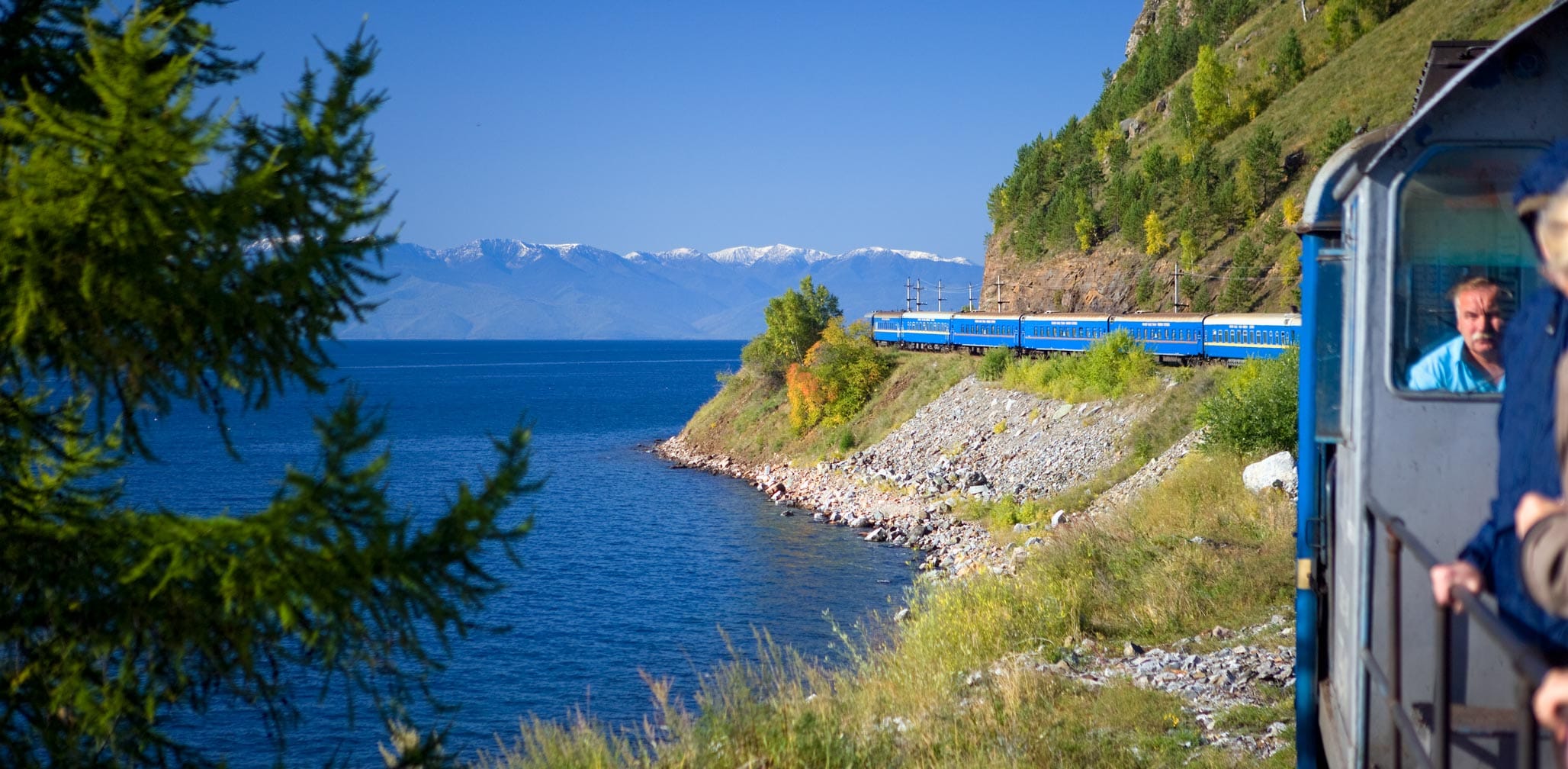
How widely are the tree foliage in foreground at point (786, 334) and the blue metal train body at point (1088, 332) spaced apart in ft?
11.5

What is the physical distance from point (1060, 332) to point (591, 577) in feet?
72.3

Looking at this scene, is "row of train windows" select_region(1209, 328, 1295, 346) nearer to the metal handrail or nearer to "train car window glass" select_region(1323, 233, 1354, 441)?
"train car window glass" select_region(1323, 233, 1354, 441)

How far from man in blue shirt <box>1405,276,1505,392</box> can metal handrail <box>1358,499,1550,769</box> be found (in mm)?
467

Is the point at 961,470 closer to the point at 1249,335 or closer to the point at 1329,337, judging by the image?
the point at 1249,335

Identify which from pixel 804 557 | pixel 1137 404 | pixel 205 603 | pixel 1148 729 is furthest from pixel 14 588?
pixel 1137 404

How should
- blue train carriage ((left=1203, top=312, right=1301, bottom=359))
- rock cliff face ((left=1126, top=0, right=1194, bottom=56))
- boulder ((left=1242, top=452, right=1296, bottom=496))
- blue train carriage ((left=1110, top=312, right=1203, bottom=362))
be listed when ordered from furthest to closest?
1. rock cliff face ((left=1126, top=0, right=1194, bottom=56))
2. blue train carriage ((left=1110, top=312, right=1203, bottom=362))
3. blue train carriage ((left=1203, top=312, right=1301, bottom=359))
4. boulder ((left=1242, top=452, right=1296, bottom=496))

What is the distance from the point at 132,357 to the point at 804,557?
27087mm

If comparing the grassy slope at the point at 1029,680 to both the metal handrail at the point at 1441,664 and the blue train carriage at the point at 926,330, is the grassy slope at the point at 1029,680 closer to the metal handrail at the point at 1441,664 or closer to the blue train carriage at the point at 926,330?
the metal handrail at the point at 1441,664

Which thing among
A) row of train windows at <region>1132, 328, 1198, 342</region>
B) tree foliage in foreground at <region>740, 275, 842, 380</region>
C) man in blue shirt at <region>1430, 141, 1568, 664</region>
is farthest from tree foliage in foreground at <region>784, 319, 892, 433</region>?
man in blue shirt at <region>1430, 141, 1568, 664</region>

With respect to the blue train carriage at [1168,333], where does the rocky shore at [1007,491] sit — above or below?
below

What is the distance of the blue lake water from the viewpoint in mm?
17719

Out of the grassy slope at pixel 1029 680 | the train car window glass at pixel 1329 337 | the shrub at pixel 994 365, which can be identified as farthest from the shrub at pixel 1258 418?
the shrub at pixel 994 365

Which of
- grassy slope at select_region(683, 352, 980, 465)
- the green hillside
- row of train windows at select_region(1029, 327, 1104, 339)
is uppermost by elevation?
the green hillside

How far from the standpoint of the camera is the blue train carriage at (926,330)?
53281 millimetres
